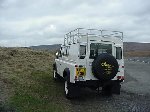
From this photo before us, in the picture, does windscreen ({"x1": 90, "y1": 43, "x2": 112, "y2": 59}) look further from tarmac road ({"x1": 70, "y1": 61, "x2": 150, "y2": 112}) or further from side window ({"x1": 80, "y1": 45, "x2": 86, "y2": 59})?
tarmac road ({"x1": 70, "y1": 61, "x2": 150, "y2": 112})

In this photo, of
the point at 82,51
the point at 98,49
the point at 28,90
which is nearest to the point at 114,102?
the point at 98,49

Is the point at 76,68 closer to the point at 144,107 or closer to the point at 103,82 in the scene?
the point at 103,82

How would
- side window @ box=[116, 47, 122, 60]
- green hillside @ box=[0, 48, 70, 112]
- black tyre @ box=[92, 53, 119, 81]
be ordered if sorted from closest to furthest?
1. green hillside @ box=[0, 48, 70, 112]
2. black tyre @ box=[92, 53, 119, 81]
3. side window @ box=[116, 47, 122, 60]

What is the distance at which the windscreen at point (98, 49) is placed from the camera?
516 inches

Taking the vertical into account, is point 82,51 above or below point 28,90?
above

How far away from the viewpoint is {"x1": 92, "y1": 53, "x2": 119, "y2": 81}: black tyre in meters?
12.7

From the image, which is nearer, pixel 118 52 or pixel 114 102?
pixel 114 102

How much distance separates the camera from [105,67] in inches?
504

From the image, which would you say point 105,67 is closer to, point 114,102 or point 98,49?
point 98,49

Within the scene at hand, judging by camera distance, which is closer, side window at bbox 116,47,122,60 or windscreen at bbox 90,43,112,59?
windscreen at bbox 90,43,112,59

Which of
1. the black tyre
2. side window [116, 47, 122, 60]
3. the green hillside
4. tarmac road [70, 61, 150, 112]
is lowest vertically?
tarmac road [70, 61, 150, 112]

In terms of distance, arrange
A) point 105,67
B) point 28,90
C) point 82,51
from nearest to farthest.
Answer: point 105,67, point 82,51, point 28,90

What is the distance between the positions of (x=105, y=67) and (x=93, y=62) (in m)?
0.56

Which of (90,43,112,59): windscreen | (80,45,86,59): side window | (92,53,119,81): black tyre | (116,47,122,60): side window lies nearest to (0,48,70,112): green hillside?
(92,53,119,81): black tyre
